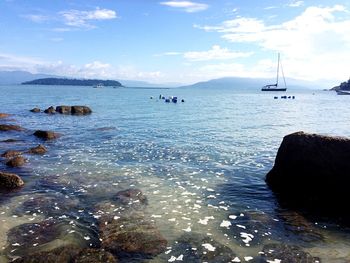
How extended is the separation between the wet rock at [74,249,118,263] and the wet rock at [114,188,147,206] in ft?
15.0

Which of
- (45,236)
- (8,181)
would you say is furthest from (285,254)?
(8,181)

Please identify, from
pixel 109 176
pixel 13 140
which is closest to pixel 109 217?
pixel 109 176

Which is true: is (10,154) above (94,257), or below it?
above

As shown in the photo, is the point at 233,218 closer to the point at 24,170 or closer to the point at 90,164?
the point at 90,164

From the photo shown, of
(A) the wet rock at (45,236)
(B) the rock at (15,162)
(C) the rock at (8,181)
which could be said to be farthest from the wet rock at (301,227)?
(B) the rock at (15,162)

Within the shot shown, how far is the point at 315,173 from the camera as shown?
1602 cm

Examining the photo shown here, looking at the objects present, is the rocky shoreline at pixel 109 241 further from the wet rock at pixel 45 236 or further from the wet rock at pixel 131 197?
the wet rock at pixel 131 197

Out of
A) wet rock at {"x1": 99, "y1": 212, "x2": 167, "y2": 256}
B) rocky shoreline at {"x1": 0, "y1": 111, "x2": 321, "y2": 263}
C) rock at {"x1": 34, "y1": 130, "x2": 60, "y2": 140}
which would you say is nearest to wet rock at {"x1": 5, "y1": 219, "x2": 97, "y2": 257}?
rocky shoreline at {"x1": 0, "y1": 111, "x2": 321, "y2": 263}

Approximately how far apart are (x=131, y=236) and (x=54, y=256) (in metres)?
2.63

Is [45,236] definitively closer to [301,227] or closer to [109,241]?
[109,241]

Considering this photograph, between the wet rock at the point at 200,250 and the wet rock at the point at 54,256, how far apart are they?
2909 millimetres

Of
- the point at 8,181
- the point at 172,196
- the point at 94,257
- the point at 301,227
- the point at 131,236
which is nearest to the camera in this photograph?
the point at 94,257

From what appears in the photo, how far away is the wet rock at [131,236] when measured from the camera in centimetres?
1105

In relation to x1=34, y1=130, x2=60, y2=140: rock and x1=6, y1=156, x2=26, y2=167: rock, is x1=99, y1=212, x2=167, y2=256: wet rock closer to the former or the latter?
x1=6, y1=156, x2=26, y2=167: rock
